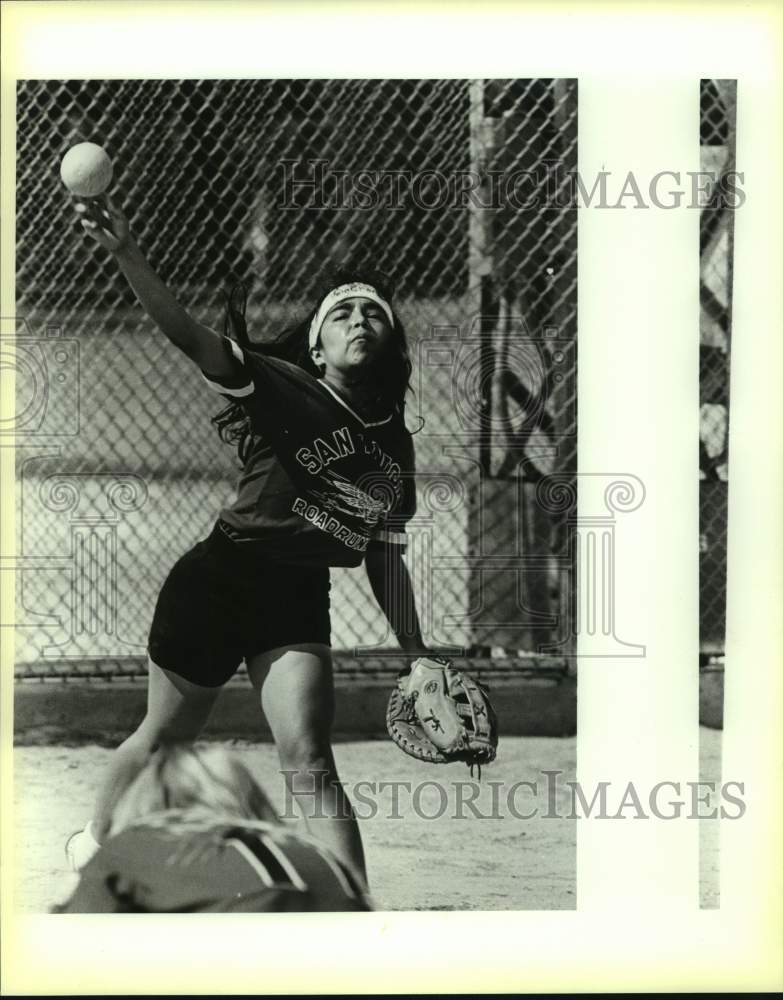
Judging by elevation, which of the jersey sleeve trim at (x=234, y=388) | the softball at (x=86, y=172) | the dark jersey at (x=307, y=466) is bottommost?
the dark jersey at (x=307, y=466)

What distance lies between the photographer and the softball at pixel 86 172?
2.99m

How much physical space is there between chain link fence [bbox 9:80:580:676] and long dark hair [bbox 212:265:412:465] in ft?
0.12

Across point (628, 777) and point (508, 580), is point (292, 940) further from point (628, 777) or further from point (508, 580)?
point (508, 580)

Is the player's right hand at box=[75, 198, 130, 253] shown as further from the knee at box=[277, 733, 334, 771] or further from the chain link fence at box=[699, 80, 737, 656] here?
the chain link fence at box=[699, 80, 737, 656]

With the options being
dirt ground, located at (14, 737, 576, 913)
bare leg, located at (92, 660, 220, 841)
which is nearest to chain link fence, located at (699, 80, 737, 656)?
dirt ground, located at (14, 737, 576, 913)

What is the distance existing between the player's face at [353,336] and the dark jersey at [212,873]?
3.56 feet

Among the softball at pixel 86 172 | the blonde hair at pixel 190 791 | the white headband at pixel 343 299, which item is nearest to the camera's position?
the softball at pixel 86 172

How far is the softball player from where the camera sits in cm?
320

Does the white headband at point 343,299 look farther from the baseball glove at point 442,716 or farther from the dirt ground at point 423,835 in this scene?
the dirt ground at point 423,835

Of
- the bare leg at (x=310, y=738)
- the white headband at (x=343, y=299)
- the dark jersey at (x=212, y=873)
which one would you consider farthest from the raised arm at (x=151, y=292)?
the dark jersey at (x=212, y=873)

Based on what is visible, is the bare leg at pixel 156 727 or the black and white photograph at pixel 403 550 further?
the bare leg at pixel 156 727

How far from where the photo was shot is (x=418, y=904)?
10.7ft

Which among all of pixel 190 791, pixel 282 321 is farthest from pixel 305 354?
pixel 190 791
